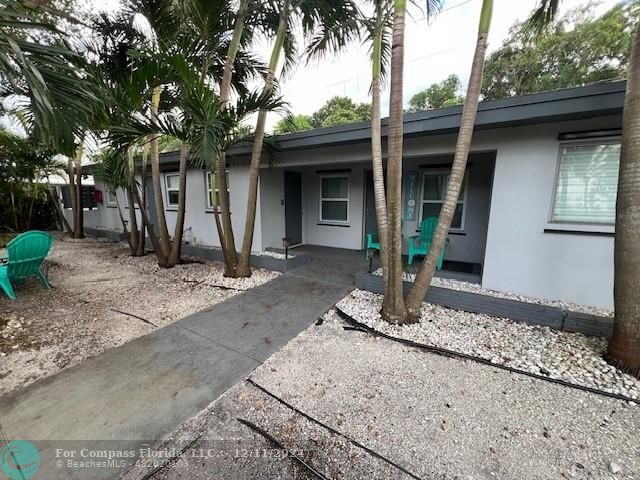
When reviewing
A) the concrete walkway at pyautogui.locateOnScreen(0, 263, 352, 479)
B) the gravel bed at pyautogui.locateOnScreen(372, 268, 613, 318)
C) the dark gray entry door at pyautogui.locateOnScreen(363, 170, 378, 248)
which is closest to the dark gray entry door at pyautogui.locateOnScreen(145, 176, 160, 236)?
the concrete walkway at pyautogui.locateOnScreen(0, 263, 352, 479)

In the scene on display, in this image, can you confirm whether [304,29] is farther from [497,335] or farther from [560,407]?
[560,407]

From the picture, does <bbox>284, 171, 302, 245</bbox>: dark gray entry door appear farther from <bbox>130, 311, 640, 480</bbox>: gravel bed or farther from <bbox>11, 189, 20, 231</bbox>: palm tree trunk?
<bbox>11, 189, 20, 231</bbox>: palm tree trunk

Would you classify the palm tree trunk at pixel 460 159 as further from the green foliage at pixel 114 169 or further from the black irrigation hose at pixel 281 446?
the green foliage at pixel 114 169

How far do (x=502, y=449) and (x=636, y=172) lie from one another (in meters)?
2.39

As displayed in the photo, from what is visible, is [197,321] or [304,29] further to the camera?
[304,29]

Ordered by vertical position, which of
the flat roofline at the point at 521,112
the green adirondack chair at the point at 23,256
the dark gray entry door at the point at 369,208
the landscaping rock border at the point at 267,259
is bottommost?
the landscaping rock border at the point at 267,259

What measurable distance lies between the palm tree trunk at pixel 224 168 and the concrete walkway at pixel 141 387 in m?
1.44

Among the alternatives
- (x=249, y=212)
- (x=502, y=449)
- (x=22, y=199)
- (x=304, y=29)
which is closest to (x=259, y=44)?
(x=304, y=29)

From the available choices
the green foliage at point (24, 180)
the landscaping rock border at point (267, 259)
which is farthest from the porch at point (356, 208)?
the green foliage at point (24, 180)

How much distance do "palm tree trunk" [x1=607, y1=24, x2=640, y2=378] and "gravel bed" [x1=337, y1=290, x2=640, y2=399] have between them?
0.79 ft

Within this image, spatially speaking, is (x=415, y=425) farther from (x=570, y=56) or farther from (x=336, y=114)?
(x=336, y=114)

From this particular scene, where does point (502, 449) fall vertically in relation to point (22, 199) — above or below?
below

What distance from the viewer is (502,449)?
1599 mm

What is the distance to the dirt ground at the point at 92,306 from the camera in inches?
98.3
